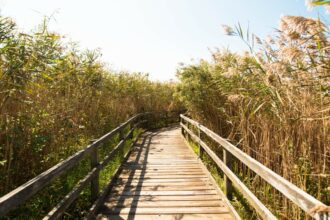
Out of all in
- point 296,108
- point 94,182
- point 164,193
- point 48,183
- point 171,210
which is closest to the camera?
point 48,183

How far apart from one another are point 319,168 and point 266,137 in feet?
2.65

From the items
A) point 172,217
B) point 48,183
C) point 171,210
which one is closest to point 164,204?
point 171,210

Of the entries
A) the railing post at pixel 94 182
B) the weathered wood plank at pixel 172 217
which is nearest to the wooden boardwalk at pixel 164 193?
the weathered wood plank at pixel 172 217

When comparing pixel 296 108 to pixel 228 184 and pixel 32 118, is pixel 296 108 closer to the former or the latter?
pixel 228 184

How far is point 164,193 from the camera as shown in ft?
15.4

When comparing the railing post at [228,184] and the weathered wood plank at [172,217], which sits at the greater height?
the railing post at [228,184]

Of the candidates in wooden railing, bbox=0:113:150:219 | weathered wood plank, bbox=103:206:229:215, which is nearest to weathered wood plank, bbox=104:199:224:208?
weathered wood plank, bbox=103:206:229:215

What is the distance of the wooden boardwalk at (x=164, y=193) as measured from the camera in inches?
153

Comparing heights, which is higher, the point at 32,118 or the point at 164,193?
the point at 32,118

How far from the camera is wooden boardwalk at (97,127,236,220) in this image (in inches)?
153

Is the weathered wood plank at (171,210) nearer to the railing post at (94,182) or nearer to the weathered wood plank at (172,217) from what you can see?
the weathered wood plank at (172,217)

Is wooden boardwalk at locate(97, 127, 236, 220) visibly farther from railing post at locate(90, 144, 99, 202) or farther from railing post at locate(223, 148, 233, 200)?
railing post at locate(90, 144, 99, 202)

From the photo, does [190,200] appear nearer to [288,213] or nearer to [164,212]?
[164,212]

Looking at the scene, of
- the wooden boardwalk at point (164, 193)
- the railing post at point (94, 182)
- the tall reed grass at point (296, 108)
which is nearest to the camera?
the tall reed grass at point (296, 108)
